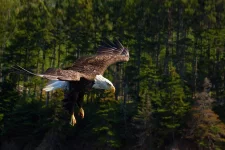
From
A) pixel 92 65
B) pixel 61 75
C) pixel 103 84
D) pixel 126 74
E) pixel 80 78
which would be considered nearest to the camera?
pixel 61 75

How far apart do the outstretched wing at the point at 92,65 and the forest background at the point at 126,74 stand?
14.9 metres

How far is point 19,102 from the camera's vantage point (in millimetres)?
31203

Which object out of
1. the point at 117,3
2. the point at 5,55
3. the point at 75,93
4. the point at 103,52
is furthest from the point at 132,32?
the point at 75,93

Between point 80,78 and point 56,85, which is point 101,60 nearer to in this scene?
point 56,85

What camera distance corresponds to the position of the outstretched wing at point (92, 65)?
8.99 metres

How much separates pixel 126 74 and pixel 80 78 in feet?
76.4

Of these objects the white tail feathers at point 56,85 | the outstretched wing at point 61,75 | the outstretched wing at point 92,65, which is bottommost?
the white tail feathers at point 56,85

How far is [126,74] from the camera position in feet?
108

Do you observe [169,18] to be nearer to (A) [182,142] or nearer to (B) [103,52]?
(A) [182,142]

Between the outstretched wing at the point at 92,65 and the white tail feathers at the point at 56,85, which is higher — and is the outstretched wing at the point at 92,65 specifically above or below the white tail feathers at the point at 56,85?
above

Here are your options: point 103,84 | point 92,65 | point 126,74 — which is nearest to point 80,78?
point 103,84

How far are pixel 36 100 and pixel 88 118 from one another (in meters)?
3.74

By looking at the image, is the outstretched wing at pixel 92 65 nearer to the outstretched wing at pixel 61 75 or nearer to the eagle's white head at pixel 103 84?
the outstretched wing at pixel 61 75

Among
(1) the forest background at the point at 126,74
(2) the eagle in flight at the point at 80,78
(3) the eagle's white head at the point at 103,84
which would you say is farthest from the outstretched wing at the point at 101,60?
(1) the forest background at the point at 126,74
